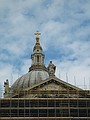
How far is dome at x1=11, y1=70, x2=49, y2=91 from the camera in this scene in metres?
101

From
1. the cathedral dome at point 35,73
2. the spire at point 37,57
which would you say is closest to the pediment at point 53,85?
the cathedral dome at point 35,73

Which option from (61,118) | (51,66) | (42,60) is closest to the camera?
(61,118)

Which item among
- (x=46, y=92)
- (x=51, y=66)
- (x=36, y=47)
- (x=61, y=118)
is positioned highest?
(x=36, y=47)

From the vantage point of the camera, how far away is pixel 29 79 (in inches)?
4058

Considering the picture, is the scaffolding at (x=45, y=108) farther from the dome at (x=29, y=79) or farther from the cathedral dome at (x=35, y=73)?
the dome at (x=29, y=79)

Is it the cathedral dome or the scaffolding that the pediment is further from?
the cathedral dome

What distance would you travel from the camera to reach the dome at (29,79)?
101 meters

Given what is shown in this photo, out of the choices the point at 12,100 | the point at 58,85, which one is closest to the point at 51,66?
the point at 58,85

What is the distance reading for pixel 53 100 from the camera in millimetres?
77688

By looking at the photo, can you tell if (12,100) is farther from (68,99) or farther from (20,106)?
(68,99)

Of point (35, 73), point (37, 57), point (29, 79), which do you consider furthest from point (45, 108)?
point (37, 57)

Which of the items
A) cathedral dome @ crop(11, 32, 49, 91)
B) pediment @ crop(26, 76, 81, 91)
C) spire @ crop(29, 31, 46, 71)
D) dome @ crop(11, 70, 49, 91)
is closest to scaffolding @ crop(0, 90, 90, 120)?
pediment @ crop(26, 76, 81, 91)

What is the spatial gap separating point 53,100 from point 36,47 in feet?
154

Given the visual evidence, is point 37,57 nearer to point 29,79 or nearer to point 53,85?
point 29,79
